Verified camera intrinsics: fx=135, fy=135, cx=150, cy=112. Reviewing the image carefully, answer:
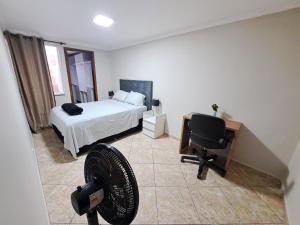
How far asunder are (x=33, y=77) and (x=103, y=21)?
2139mm

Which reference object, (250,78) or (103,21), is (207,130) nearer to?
(250,78)

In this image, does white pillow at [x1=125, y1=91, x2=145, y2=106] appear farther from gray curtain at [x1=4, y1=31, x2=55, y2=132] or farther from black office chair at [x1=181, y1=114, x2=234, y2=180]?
gray curtain at [x1=4, y1=31, x2=55, y2=132]

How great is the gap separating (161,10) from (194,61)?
1.01 meters

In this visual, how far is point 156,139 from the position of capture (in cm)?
294

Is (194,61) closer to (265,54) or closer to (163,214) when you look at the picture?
(265,54)

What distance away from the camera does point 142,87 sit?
3457mm

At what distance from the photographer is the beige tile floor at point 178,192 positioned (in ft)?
4.46

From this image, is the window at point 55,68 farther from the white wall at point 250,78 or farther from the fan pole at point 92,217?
the fan pole at point 92,217

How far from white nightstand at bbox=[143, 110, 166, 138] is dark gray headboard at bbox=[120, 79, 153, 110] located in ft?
1.37

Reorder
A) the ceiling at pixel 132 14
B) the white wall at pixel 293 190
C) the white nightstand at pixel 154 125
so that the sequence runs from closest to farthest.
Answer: the white wall at pixel 293 190, the ceiling at pixel 132 14, the white nightstand at pixel 154 125

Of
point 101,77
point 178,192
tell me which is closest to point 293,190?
point 178,192

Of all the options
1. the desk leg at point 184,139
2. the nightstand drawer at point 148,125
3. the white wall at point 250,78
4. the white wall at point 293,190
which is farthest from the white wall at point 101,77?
the white wall at point 293,190

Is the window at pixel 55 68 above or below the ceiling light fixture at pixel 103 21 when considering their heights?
below

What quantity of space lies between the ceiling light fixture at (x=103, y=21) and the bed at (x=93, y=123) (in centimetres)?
143
